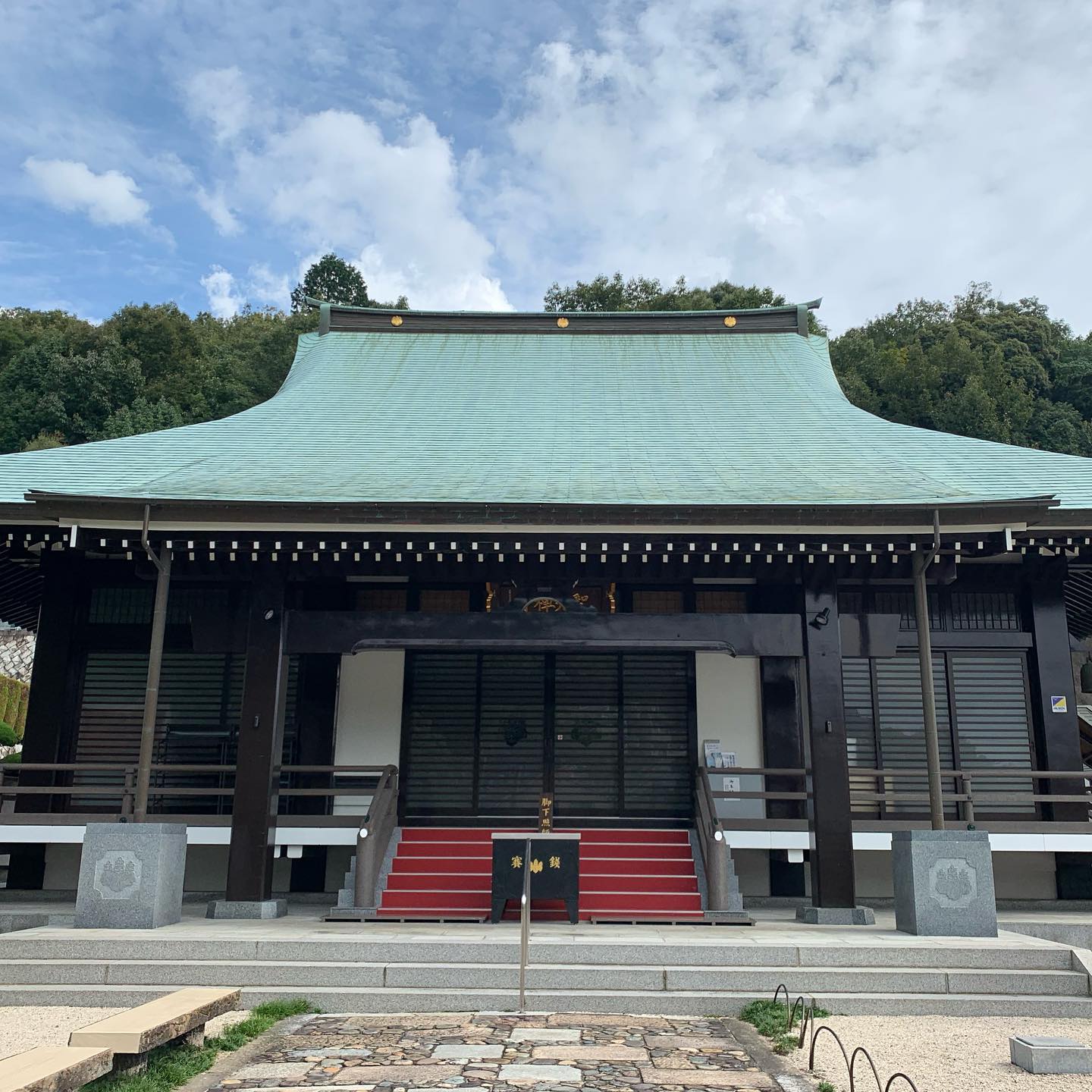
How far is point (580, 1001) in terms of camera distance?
796cm

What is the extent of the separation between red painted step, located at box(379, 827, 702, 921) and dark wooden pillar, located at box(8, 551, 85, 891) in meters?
4.94

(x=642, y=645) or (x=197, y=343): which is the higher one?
(x=197, y=343)

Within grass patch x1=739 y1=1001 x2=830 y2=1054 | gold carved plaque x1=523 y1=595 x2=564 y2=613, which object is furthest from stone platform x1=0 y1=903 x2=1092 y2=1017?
gold carved plaque x1=523 y1=595 x2=564 y2=613

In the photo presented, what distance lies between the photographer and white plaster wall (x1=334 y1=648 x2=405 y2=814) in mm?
13586

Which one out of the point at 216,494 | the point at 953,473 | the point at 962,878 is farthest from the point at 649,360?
the point at 962,878

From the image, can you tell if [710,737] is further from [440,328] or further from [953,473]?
[440,328]

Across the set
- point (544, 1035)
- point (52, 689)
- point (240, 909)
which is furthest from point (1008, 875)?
point (52, 689)

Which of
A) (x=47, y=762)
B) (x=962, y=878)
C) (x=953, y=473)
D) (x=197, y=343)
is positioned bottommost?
(x=962, y=878)

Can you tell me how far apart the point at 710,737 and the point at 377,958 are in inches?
253

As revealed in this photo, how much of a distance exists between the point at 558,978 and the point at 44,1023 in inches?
159

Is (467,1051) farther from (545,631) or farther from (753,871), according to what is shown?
(753,871)

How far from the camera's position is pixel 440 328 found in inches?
773

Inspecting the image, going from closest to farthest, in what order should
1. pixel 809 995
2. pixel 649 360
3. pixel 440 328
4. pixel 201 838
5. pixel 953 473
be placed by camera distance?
pixel 809 995
pixel 201 838
pixel 953 473
pixel 649 360
pixel 440 328

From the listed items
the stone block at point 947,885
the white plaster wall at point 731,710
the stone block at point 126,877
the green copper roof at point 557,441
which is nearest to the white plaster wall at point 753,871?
the white plaster wall at point 731,710
